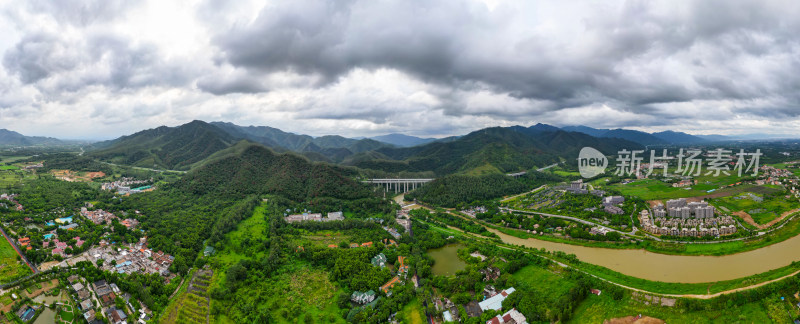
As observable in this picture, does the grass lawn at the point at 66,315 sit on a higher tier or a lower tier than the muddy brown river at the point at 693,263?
lower

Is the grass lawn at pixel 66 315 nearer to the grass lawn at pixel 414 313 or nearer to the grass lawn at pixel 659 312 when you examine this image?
the grass lawn at pixel 414 313

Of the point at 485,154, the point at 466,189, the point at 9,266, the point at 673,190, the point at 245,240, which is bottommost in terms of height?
the point at 245,240

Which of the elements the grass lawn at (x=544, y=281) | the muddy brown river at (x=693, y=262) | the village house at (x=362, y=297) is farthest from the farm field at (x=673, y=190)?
the village house at (x=362, y=297)

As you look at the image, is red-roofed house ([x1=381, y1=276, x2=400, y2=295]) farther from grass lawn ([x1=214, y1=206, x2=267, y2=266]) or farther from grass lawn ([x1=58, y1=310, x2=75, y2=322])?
grass lawn ([x1=58, y1=310, x2=75, y2=322])

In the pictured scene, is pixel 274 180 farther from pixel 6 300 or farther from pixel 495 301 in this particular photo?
pixel 495 301

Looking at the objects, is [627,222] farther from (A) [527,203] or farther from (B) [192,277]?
(B) [192,277]

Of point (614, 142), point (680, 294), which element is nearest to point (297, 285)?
point (680, 294)

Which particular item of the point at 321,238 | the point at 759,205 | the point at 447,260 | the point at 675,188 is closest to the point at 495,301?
the point at 447,260
